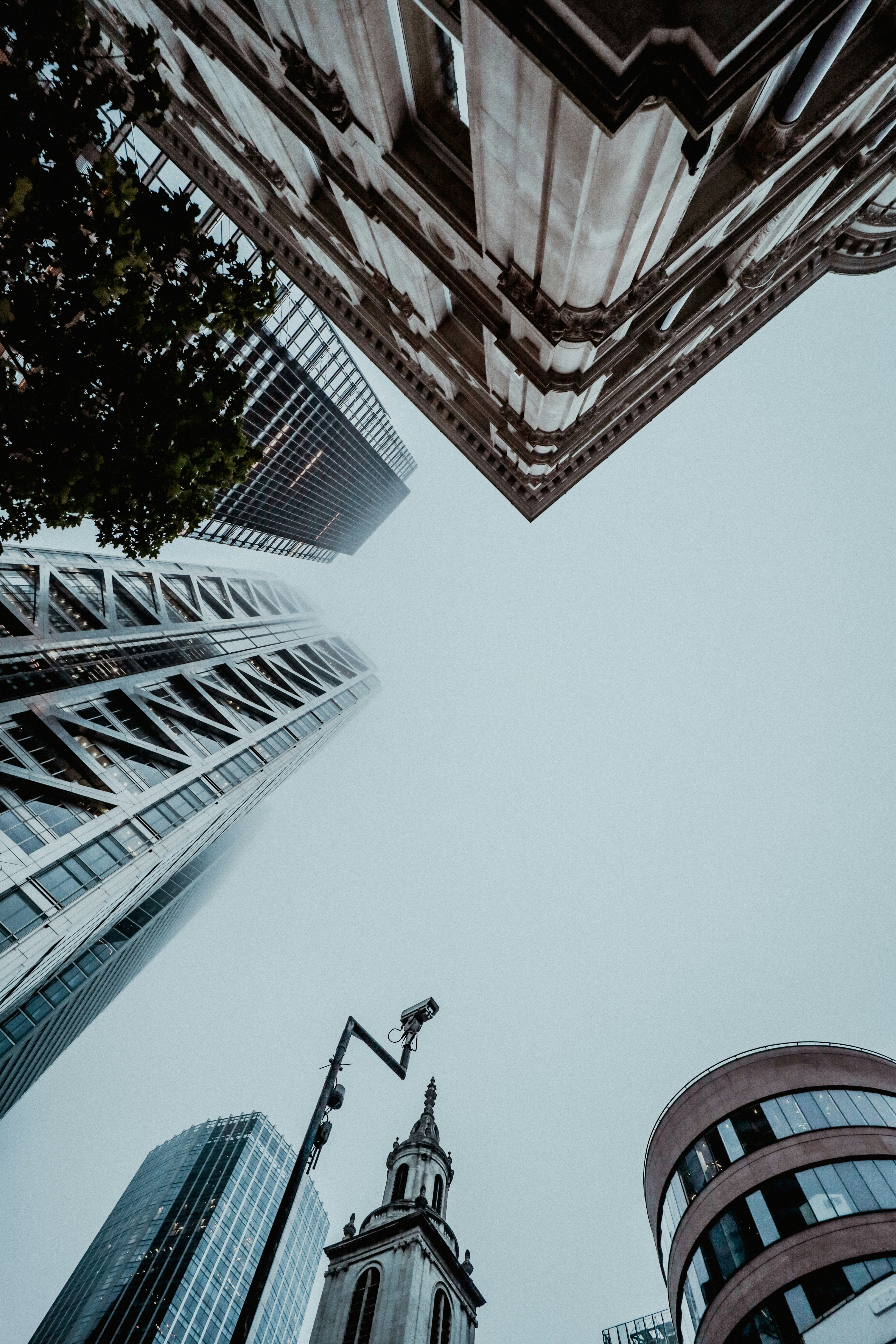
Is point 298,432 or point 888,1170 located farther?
point 298,432

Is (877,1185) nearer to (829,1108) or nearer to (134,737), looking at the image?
(829,1108)

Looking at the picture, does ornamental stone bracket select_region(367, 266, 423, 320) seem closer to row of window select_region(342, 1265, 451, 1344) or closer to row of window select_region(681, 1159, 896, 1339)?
row of window select_region(681, 1159, 896, 1339)

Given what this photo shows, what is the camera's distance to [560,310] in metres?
14.3

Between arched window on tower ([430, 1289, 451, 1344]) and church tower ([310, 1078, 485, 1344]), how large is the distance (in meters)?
0.04

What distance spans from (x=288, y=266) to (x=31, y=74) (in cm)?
2787

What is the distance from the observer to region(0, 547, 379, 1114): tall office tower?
122 feet

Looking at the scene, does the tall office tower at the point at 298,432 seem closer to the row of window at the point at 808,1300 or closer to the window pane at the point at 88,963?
the window pane at the point at 88,963

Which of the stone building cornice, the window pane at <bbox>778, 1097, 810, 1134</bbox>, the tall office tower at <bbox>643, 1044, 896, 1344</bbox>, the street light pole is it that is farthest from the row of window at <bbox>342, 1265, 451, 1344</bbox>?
the stone building cornice

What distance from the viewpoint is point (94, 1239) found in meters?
122

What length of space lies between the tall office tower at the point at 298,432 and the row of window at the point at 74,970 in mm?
44639

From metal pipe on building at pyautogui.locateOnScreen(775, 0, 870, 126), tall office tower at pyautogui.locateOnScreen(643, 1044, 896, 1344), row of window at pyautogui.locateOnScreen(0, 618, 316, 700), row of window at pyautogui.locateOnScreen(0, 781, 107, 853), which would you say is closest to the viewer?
metal pipe on building at pyautogui.locateOnScreen(775, 0, 870, 126)

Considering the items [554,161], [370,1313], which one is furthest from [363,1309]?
[554,161]

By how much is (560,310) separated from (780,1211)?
37300mm

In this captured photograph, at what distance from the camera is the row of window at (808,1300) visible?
1036 inches
